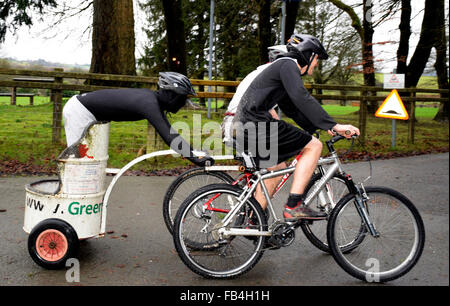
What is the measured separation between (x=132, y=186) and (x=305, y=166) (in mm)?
4075

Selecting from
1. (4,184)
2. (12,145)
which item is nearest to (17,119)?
(12,145)

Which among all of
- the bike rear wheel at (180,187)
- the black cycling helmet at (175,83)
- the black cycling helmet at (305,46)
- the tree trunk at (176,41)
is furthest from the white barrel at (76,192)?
the tree trunk at (176,41)

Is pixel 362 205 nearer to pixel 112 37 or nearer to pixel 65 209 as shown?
pixel 65 209

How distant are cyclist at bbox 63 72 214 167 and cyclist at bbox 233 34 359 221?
0.49 m

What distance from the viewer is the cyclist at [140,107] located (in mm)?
3980

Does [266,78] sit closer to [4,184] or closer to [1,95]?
[4,184]

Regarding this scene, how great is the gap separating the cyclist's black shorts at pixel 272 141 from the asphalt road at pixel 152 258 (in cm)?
101

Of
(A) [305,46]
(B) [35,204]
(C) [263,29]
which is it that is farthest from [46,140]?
(C) [263,29]

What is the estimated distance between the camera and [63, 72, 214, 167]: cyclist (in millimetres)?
3980

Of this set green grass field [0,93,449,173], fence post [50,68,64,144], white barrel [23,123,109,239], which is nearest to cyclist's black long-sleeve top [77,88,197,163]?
white barrel [23,123,109,239]

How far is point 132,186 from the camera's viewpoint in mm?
7520

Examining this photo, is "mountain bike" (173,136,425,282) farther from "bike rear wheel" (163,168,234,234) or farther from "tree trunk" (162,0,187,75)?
"tree trunk" (162,0,187,75)

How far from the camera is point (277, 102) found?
4.27 metres

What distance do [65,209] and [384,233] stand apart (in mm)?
2807
